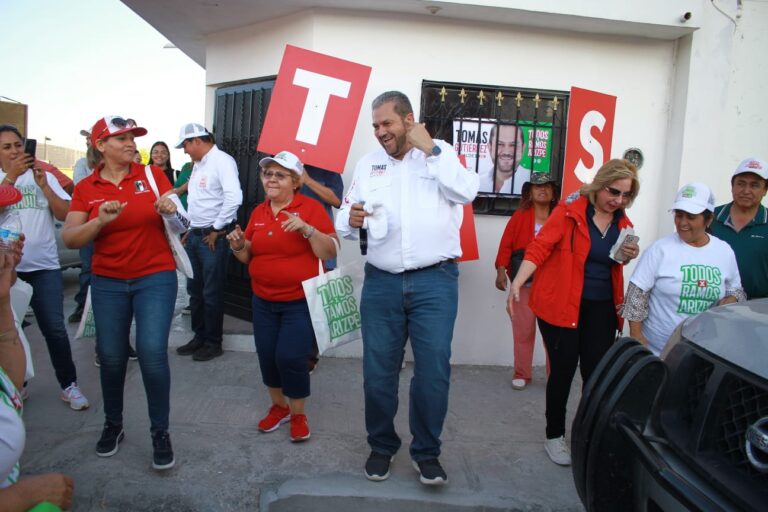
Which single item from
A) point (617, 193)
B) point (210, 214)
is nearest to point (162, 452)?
point (210, 214)

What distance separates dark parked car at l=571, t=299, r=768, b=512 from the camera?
68.1 inches

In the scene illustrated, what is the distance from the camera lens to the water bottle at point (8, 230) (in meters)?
2.96

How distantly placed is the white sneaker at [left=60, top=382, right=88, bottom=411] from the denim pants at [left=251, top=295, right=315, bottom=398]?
4.65ft

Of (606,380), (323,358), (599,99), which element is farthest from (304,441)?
(599,99)

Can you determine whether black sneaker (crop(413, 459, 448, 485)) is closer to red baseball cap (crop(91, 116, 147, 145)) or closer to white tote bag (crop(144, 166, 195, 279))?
white tote bag (crop(144, 166, 195, 279))

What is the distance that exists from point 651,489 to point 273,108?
142 inches

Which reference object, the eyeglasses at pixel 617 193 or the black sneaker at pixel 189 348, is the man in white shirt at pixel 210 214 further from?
the eyeglasses at pixel 617 193

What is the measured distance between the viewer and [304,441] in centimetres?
361

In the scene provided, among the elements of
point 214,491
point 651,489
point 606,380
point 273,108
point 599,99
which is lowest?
point 214,491

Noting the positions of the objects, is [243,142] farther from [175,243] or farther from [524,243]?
[524,243]

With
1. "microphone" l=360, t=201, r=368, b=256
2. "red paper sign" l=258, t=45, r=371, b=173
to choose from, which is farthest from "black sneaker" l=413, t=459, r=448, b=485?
"red paper sign" l=258, t=45, r=371, b=173

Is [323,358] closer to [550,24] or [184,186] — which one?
[184,186]

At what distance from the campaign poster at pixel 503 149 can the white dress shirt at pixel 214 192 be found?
2006mm

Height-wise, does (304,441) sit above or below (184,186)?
below
